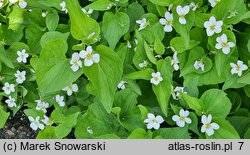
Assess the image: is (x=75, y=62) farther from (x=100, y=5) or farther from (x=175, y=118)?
(x=175, y=118)

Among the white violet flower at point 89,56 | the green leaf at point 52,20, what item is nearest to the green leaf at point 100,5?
the green leaf at point 52,20

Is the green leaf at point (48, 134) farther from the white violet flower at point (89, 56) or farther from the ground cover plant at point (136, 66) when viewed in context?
the white violet flower at point (89, 56)

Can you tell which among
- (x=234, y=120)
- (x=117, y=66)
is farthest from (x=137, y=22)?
(x=234, y=120)

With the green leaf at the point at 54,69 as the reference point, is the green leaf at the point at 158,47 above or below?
above

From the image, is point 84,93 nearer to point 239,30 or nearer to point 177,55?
point 177,55


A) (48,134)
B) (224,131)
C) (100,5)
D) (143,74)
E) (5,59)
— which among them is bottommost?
(224,131)

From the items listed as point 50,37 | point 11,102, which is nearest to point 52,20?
point 50,37
